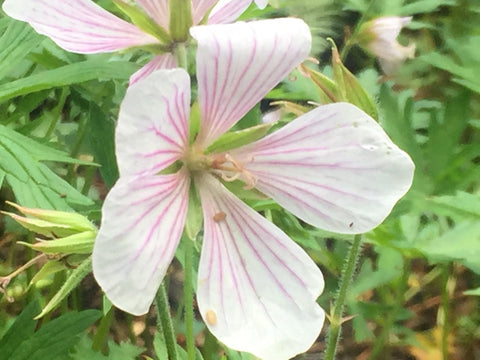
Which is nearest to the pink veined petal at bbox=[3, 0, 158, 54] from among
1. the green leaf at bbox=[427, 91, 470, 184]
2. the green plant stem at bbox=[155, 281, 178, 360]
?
the green plant stem at bbox=[155, 281, 178, 360]

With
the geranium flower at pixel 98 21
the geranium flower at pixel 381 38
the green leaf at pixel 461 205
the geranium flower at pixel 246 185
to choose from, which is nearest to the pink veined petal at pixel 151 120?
the geranium flower at pixel 246 185

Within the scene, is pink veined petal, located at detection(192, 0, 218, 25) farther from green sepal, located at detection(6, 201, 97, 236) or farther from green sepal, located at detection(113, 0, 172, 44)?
green sepal, located at detection(6, 201, 97, 236)

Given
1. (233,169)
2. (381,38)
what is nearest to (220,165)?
(233,169)

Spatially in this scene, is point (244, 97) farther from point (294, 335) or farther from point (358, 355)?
point (358, 355)

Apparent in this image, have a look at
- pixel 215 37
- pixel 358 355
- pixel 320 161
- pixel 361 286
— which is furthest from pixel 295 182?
pixel 358 355

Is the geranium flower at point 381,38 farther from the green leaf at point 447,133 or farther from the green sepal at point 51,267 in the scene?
the green sepal at point 51,267

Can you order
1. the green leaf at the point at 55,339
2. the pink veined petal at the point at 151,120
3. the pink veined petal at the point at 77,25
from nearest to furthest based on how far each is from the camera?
the pink veined petal at the point at 151,120 < the pink veined petal at the point at 77,25 < the green leaf at the point at 55,339

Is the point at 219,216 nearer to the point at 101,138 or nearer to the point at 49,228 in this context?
the point at 49,228
